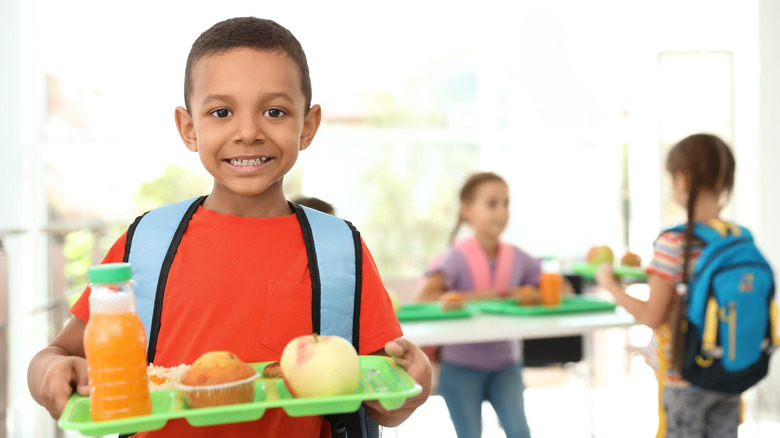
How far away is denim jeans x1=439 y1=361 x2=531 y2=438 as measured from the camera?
9.58 ft

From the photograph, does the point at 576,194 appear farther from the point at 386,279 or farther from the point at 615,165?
the point at 386,279

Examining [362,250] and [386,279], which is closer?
[362,250]

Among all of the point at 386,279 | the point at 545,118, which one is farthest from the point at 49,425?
the point at 545,118

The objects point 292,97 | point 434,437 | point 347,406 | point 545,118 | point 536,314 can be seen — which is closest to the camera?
point 347,406

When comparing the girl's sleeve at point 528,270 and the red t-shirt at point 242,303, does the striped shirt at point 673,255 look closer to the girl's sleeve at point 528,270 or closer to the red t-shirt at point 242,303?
the girl's sleeve at point 528,270

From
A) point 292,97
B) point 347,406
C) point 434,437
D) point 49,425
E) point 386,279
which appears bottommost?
point 434,437

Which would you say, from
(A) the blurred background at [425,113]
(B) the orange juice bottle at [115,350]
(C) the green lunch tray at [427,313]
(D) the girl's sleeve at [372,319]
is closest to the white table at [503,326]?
(C) the green lunch tray at [427,313]

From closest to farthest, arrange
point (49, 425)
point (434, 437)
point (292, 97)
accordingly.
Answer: point (292, 97)
point (49, 425)
point (434, 437)

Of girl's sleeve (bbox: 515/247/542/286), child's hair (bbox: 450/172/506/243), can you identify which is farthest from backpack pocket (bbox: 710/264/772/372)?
child's hair (bbox: 450/172/506/243)

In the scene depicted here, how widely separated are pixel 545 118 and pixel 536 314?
306 centimetres

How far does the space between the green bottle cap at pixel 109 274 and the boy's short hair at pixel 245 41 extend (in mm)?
454

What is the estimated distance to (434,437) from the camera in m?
4.46

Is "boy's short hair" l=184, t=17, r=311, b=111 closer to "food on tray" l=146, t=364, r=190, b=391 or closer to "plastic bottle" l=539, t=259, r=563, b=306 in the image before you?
"food on tray" l=146, t=364, r=190, b=391

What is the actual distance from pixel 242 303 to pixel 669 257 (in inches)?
73.4
